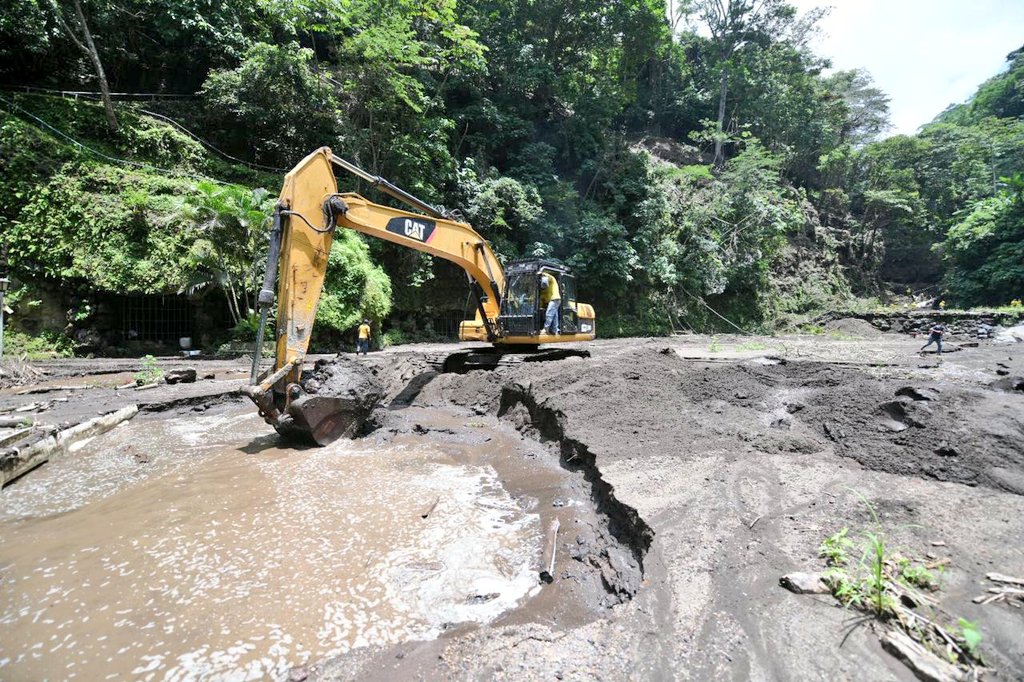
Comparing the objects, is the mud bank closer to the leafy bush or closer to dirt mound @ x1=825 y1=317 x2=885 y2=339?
the leafy bush

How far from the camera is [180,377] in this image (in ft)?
28.5

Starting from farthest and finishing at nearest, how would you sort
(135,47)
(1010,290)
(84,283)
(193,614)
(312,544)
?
(1010,290) → (135,47) → (84,283) → (312,544) → (193,614)

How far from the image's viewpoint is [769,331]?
24172mm

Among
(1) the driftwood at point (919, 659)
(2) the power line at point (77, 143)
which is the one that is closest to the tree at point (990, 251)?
(1) the driftwood at point (919, 659)

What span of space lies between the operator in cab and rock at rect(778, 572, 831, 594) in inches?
255

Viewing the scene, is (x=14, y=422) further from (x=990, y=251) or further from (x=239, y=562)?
(x=990, y=251)

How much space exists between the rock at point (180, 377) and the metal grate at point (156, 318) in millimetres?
5858

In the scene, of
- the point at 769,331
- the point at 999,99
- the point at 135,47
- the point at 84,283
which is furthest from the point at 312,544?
the point at 999,99

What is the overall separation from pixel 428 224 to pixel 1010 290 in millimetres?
30690

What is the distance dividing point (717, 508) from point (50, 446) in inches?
253

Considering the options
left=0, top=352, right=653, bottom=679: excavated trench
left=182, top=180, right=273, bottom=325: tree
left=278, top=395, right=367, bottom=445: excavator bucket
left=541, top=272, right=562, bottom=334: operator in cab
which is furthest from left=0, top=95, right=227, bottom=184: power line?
left=0, top=352, right=653, bottom=679: excavated trench

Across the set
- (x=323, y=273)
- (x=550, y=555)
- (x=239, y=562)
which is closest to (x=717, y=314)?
(x=323, y=273)

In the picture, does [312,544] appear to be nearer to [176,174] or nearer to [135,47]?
[176,174]

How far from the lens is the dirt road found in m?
2.01
